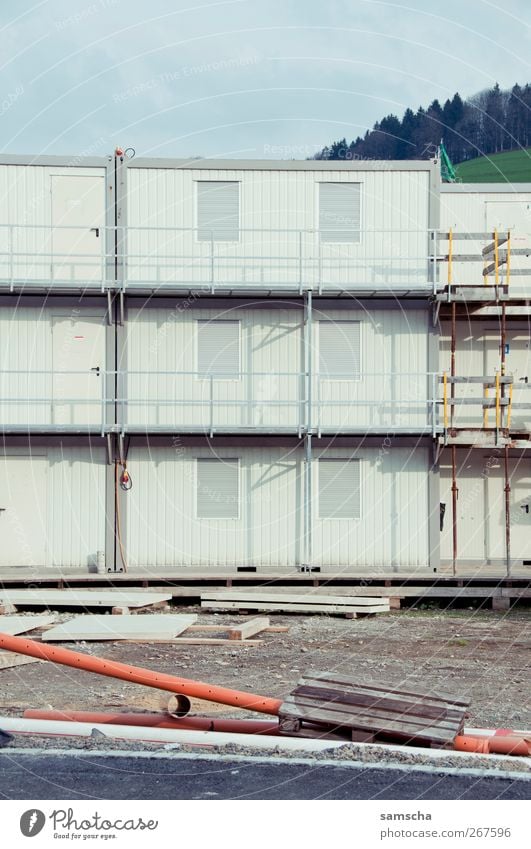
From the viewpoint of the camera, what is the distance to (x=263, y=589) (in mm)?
20594

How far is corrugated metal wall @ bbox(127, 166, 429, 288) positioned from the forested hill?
25.7 m

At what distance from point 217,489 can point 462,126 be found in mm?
62936

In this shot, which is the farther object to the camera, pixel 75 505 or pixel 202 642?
pixel 75 505

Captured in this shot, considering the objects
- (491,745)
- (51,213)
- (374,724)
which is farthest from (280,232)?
(491,745)

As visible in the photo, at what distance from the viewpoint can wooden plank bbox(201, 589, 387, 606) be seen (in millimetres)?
19609

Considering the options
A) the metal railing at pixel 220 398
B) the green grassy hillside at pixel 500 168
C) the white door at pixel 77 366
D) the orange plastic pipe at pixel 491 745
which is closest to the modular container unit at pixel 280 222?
the white door at pixel 77 366

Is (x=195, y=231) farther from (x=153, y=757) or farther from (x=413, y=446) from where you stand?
(x=153, y=757)

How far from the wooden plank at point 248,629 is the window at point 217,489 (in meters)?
4.66

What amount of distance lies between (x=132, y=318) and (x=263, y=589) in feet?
20.1

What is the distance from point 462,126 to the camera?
258ft

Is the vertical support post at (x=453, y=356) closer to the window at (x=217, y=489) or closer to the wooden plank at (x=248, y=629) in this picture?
the window at (x=217, y=489)

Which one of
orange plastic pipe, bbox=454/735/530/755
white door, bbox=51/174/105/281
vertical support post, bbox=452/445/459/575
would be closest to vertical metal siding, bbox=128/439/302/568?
vertical support post, bbox=452/445/459/575

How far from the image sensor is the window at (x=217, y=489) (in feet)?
72.3

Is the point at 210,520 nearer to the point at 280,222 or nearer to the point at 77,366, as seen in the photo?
the point at 77,366
